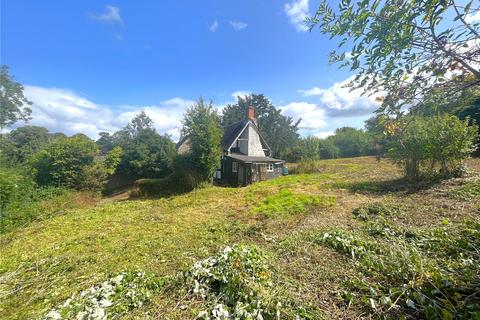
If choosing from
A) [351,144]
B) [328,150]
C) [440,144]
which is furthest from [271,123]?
[440,144]

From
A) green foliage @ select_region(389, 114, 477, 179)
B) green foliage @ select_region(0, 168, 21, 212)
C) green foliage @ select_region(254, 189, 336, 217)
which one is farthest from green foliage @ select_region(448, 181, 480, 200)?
green foliage @ select_region(0, 168, 21, 212)

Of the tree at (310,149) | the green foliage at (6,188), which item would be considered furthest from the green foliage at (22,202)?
the tree at (310,149)

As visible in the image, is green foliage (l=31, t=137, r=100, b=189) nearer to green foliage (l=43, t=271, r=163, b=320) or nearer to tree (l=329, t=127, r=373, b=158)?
green foliage (l=43, t=271, r=163, b=320)

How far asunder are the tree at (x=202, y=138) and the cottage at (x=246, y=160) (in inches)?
124

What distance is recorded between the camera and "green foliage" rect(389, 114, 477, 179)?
7.93 meters

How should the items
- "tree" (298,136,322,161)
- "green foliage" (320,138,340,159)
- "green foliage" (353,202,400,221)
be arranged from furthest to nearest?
"green foliage" (320,138,340,159) < "tree" (298,136,322,161) < "green foliage" (353,202,400,221)

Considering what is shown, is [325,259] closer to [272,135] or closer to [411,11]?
[411,11]

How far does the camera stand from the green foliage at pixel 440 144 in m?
7.93

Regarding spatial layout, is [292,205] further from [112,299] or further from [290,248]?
[112,299]

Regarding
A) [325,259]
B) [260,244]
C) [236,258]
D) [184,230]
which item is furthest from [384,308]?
[184,230]

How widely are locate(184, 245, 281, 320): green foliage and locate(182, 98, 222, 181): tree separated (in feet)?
33.6

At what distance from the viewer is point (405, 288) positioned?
2234 mm

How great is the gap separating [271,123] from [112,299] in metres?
34.3

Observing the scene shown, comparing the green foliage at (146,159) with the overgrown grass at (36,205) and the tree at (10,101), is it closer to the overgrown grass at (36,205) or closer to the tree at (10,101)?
the overgrown grass at (36,205)
